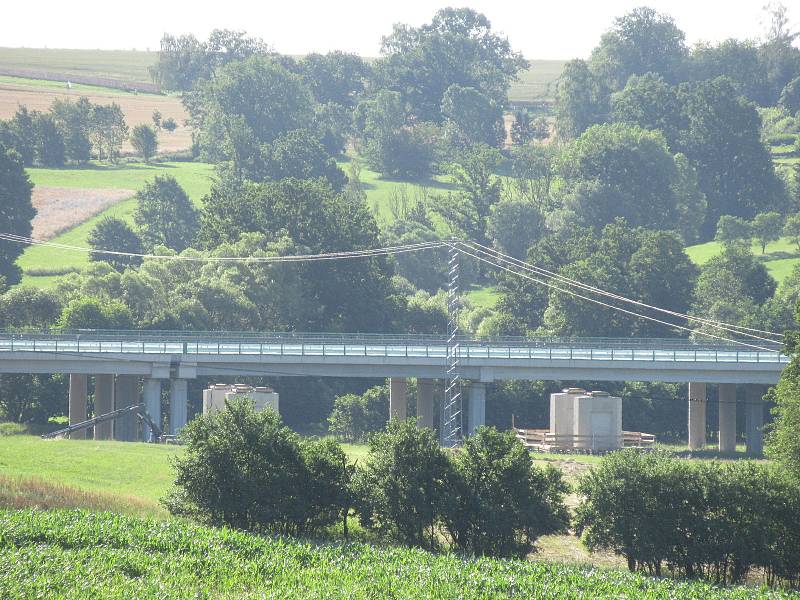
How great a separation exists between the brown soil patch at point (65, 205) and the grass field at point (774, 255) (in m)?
72.3

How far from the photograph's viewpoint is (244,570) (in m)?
53.6

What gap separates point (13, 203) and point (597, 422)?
79.3 meters

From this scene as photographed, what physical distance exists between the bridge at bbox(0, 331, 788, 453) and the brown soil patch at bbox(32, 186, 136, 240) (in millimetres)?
74205

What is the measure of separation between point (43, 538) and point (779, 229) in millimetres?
127834

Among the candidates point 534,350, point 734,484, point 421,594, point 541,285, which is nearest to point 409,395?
point 534,350

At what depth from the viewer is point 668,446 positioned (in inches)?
4213

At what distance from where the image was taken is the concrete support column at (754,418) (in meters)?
106

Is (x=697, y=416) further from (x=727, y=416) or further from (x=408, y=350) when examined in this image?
(x=408, y=350)

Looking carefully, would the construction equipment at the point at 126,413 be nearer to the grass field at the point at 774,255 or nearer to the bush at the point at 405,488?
the bush at the point at 405,488

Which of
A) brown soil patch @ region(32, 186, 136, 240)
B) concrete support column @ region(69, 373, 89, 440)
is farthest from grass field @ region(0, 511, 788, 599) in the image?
brown soil patch @ region(32, 186, 136, 240)

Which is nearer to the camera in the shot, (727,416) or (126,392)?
(727,416)

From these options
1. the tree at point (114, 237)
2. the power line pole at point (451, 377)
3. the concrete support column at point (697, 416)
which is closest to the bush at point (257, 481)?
the power line pole at point (451, 377)

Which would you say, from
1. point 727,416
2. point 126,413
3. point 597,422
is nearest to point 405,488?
point 597,422

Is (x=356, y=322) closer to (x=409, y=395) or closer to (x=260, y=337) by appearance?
(x=409, y=395)
